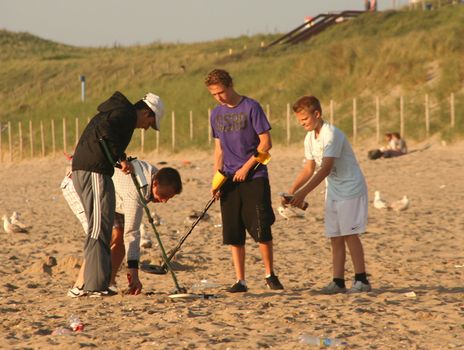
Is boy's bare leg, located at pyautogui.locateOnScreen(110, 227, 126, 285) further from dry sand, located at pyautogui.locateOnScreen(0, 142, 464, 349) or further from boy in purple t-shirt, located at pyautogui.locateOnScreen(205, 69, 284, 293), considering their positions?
boy in purple t-shirt, located at pyautogui.locateOnScreen(205, 69, 284, 293)

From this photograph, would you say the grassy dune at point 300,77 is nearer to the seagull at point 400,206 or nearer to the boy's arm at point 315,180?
the seagull at point 400,206

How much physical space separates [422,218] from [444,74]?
13.8 m

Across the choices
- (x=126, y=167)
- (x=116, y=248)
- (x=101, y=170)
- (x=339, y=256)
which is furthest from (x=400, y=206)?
(x=101, y=170)

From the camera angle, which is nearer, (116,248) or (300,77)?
(116,248)

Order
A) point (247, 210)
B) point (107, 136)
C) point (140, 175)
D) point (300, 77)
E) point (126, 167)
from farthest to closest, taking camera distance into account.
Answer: point (300, 77) → point (247, 210) → point (140, 175) → point (126, 167) → point (107, 136)

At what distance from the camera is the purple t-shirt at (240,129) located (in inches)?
284

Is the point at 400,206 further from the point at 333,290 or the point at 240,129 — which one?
the point at 240,129

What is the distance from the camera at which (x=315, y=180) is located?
7027mm

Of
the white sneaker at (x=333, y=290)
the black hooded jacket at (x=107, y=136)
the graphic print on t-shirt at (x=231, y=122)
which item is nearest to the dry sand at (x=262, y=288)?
the white sneaker at (x=333, y=290)

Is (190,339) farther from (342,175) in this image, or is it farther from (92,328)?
(342,175)

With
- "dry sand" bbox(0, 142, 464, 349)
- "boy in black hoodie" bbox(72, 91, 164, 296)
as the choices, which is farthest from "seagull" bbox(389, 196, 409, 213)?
"boy in black hoodie" bbox(72, 91, 164, 296)

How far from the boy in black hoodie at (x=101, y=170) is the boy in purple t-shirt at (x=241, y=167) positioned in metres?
0.62

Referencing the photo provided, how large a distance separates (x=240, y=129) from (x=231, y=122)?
0.08 meters

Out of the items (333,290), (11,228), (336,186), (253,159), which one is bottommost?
(11,228)
